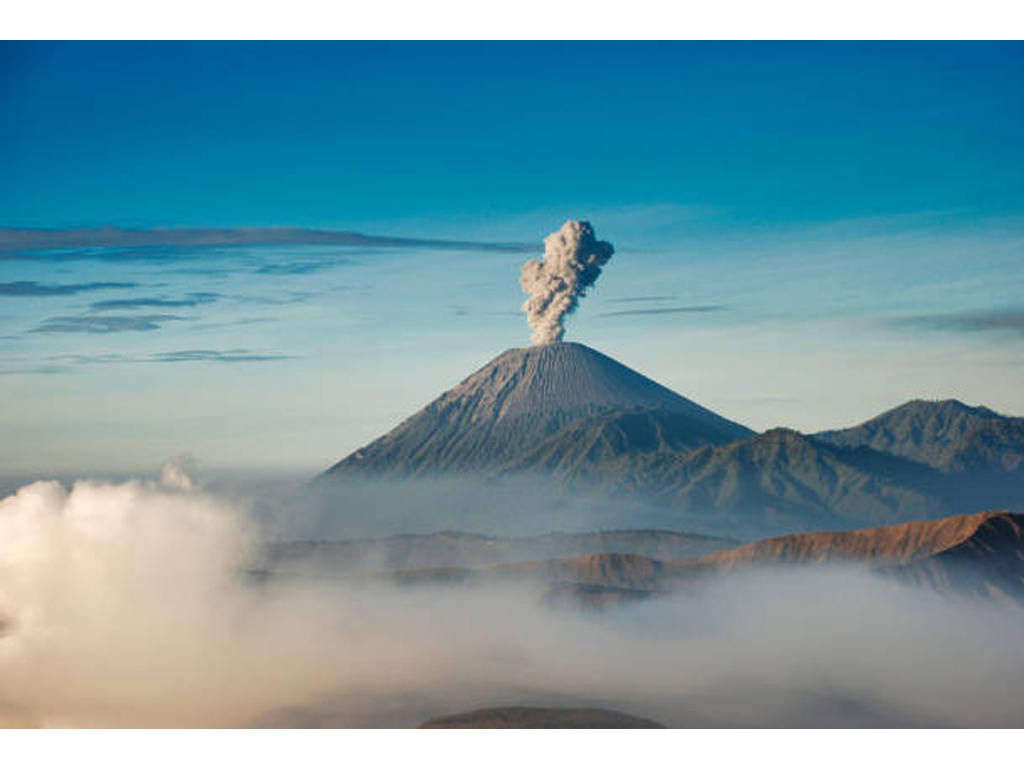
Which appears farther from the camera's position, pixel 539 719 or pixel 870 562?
pixel 870 562

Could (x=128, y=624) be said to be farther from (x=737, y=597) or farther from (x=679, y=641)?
(x=737, y=597)

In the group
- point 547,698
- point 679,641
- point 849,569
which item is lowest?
point 547,698

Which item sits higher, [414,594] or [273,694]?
[414,594]

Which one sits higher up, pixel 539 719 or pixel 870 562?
pixel 870 562

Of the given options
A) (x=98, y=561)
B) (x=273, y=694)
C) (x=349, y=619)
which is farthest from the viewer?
(x=349, y=619)

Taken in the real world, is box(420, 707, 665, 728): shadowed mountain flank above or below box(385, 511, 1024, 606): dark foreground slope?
below

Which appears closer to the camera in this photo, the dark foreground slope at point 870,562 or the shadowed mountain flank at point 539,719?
the shadowed mountain flank at point 539,719

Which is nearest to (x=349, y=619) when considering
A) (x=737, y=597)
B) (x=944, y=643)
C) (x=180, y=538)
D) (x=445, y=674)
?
(x=180, y=538)

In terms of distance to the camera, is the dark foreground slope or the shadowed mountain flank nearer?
the shadowed mountain flank
